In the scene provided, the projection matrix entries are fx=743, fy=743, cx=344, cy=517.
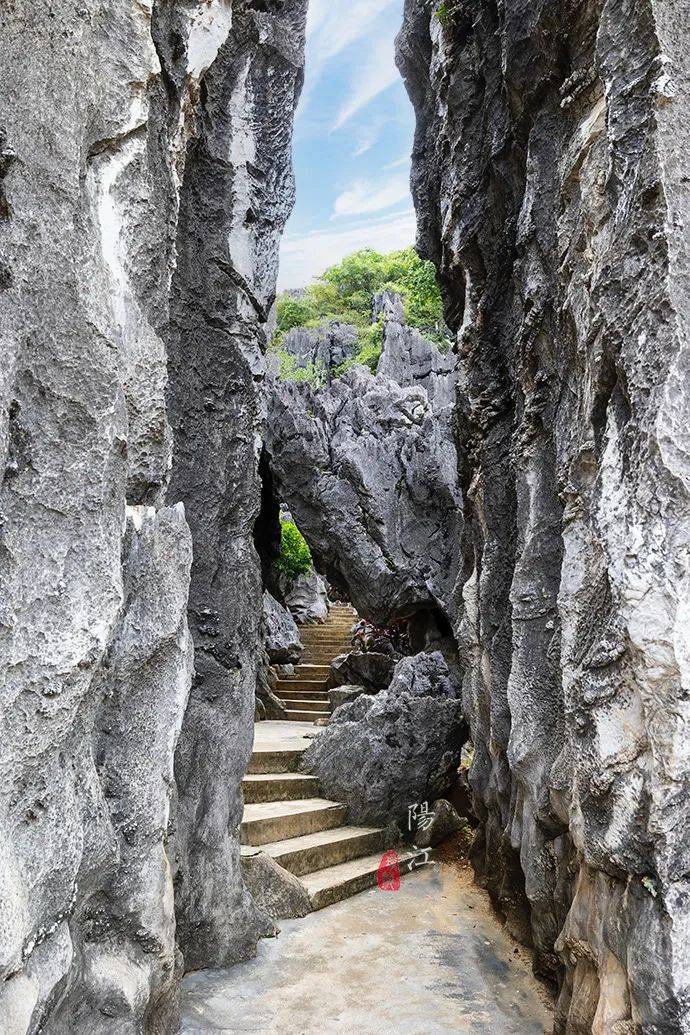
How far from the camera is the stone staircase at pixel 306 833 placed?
5449 mm

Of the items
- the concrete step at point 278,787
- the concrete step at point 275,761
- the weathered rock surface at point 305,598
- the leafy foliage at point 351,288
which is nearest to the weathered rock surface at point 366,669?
the concrete step at point 275,761

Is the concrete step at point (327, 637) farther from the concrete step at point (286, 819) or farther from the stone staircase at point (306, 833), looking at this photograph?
the concrete step at point (286, 819)

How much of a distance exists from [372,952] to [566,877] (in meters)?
1.65

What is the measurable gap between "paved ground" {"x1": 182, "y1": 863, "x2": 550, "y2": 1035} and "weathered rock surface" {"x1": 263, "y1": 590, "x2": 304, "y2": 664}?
342 inches

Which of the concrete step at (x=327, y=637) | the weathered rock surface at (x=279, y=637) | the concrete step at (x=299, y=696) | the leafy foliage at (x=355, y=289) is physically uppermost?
the leafy foliage at (x=355, y=289)

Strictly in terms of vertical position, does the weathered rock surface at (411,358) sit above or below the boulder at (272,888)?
above

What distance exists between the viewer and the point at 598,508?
2684 mm

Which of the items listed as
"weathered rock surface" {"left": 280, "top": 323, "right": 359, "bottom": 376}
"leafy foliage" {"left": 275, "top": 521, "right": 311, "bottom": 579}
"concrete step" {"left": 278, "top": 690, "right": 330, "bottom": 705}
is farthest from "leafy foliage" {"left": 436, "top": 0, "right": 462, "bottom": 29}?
"weathered rock surface" {"left": 280, "top": 323, "right": 359, "bottom": 376}

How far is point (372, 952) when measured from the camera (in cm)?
447

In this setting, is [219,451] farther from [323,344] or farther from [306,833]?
[323,344]

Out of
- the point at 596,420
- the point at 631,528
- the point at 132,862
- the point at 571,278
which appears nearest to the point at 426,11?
the point at 571,278

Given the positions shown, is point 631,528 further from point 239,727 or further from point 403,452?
point 403,452

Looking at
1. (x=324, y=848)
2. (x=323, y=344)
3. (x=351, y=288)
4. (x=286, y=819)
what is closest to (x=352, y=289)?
(x=351, y=288)

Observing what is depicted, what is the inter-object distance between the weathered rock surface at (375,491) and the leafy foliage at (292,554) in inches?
200
